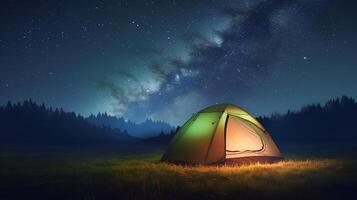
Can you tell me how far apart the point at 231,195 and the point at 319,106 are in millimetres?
129110

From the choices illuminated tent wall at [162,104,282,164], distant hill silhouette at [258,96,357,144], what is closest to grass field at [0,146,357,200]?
illuminated tent wall at [162,104,282,164]

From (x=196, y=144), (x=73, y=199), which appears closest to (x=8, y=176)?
(x=73, y=199)

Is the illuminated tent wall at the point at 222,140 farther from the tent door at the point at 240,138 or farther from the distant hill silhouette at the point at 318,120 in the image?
the distant hill silhouette at the point at 318,120


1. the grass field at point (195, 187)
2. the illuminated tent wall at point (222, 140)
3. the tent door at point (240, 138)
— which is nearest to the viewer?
the grass field at point (195, 187)

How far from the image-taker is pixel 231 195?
8781 millimetres

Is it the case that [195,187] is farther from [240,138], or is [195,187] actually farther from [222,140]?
[240,138]

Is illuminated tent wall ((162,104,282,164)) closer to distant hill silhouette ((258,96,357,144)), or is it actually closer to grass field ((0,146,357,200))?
grass field ((0,146,357,200))

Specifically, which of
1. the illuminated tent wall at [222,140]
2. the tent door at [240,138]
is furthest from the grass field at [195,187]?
the tent door at [240,138]

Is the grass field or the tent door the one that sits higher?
the tent door

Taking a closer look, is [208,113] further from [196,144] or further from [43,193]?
[43,193]

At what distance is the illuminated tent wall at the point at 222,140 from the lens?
1622 cm

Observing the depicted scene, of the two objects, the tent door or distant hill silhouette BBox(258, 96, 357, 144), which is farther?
distant hill silhouette BBox(258, 96, 357, 144)

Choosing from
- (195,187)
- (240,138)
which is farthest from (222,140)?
(195,187)

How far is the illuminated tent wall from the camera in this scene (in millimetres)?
Result: 16219
